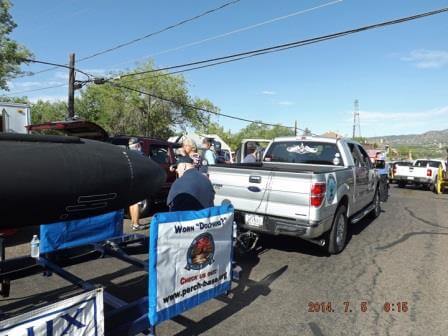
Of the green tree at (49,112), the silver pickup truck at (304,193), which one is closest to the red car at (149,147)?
the silver pickup truck at (304,193)

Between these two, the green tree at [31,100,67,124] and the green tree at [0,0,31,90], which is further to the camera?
the green tree at [31,100,67,124]

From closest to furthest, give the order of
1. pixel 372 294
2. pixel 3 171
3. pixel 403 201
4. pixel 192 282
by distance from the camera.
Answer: pixel 3 171
pixel 192 282
pixel 372 294
pixel 403 201

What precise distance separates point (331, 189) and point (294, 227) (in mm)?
830

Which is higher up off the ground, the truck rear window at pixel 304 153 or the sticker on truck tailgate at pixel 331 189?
the truck rear window at pixel 304 153

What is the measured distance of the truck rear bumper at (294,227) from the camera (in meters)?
5.71

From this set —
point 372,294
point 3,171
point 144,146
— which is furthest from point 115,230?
point 144,146

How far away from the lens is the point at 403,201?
15078mm

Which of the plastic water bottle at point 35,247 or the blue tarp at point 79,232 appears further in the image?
the blue tarp at point 79,232

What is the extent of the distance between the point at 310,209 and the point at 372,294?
1.35 m

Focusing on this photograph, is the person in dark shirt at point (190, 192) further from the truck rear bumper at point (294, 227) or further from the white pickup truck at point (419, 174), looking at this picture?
the white pickup truck at point (419, 174)

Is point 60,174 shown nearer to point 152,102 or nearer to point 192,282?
point 192,282

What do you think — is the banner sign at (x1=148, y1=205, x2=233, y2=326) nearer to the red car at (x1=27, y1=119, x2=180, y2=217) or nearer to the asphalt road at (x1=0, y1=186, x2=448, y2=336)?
the asphalt road at (x1=0, y1=186, x2=448, y2=336)

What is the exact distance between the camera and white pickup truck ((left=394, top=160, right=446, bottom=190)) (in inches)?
809

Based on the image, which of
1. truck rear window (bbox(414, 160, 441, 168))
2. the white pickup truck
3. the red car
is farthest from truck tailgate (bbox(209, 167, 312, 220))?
truck rear window (bbox(414, 160, 441, 168))
